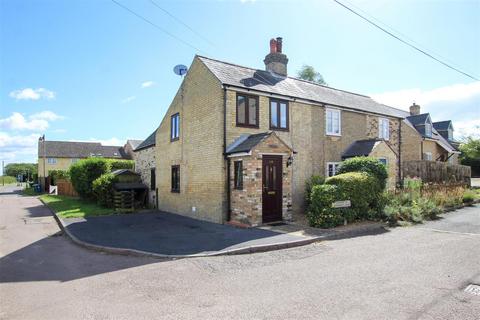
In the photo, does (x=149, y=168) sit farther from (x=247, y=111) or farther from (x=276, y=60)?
(x=276, y=60)

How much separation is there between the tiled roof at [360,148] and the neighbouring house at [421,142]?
860 centimetres

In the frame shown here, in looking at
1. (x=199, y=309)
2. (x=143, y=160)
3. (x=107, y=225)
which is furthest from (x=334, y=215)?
(x=143, y=160)

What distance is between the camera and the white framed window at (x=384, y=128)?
19.7 m

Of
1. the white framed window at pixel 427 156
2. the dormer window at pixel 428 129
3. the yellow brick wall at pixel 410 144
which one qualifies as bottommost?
the white framed window at pixel 427 156

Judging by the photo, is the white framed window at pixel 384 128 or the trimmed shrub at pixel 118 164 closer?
the white framed window at pixel 384 128

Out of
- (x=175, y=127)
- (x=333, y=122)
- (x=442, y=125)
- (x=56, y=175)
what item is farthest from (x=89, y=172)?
(x=442, y=125)

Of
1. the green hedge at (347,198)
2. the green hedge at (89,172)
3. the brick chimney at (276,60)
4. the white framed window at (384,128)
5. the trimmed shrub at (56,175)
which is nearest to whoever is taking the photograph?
the green hedge at (347,198)

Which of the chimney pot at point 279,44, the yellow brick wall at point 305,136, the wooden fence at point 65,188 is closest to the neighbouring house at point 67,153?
the wooden fence at point 65,188

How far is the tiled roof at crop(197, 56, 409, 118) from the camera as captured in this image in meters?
13.7

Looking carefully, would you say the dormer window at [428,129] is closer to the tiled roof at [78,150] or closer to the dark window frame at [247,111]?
the dark window frame at [247,111]

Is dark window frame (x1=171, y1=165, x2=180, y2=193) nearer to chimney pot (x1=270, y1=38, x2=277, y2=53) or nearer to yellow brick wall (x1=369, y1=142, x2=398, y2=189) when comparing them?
chimney pot (x1=270, y1=38, x2=277, y2=53)

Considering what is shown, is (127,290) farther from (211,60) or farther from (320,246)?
(211,60)

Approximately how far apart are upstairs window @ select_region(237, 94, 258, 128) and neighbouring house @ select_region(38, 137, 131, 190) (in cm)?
4624

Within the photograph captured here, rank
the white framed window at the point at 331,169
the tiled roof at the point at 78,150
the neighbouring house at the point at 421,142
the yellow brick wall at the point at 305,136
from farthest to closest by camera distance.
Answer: the tiled roof at the point at 78,150, the neighbouring house at the point at 421,142, the white framed window at the point at 331,169, the yellow brick wall at the point at 305,136
